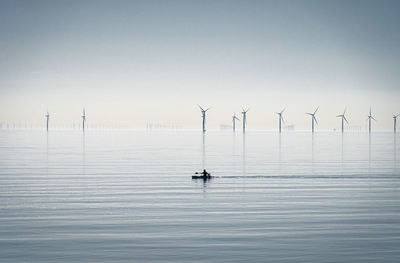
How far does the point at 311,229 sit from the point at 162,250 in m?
8.69

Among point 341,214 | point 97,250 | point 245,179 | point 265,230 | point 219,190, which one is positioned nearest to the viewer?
point 97,250

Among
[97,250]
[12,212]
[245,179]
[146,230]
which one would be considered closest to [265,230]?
[146,230]

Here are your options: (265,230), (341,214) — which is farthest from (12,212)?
(341,214)

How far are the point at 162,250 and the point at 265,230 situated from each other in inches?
250

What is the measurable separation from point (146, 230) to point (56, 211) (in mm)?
8167

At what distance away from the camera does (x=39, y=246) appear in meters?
22.0

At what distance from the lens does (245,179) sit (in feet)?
168

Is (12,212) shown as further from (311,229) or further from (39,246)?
(311,229)

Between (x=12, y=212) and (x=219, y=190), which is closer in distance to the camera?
(x=12, y=212)

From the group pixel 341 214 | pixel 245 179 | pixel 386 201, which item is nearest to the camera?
pixel 341 214

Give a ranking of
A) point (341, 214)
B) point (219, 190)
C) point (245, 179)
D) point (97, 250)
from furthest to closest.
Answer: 1. point (245, 179)
2. point (219, 190)
3. point (341, 214)
4. point (97, 250)

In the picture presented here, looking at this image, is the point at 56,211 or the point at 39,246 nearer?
the point at 39,246

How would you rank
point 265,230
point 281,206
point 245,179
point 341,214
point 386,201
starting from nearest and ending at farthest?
point 265,230
point 341,214
point 281,206
point 386,201
point 245,179

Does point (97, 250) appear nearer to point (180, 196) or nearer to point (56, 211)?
point (56, 211)
